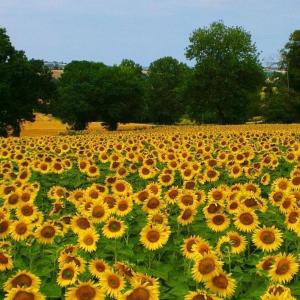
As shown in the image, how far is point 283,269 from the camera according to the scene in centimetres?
475

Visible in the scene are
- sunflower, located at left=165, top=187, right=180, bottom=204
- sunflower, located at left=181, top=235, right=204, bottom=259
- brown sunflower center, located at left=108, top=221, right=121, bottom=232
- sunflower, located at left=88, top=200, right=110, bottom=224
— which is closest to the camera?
sunflower, located at left=181, top=235, right=204, bottom=259

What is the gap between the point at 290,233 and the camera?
20.7 feet

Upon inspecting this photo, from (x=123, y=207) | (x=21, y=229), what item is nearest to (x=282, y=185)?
(x=123, y=207)

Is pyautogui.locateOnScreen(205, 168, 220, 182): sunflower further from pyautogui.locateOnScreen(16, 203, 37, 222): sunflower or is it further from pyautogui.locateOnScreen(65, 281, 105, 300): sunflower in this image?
pyautogui.locateOnScreen(65, 281, 105, 300): sunflower

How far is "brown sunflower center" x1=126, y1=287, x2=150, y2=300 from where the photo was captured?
3.81 meters

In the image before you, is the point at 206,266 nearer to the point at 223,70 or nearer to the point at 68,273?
the point at 68,273

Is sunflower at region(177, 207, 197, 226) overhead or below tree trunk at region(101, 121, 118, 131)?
overhead

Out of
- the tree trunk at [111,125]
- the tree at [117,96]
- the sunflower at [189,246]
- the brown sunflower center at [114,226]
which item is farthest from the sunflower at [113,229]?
the tree trunk at [111,125]

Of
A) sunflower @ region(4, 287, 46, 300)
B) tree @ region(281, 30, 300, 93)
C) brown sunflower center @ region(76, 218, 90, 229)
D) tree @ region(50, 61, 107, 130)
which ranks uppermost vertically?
tree @ region(281, 30, 300, 93)

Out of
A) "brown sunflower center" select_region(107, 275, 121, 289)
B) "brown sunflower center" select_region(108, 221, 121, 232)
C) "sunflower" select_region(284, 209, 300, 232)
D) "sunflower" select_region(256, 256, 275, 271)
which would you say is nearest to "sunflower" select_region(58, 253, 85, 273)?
"brown sunflower center" select_region(107, 275, 121, 289)

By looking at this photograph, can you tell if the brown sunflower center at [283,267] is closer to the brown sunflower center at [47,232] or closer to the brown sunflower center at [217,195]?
the brown sunflower center at [47,232]

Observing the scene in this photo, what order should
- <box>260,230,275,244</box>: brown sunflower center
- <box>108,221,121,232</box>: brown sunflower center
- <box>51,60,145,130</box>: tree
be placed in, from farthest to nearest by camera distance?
<box>51,60,145,130</box>: tree < <box>108,221,121,232</box>: brown sunflower center < <box>260,230,275,244</box>: brown sunflower center

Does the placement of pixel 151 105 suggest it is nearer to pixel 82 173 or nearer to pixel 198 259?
pixel 82 173

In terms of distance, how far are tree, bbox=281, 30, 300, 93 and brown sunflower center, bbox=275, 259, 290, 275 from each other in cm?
8331
